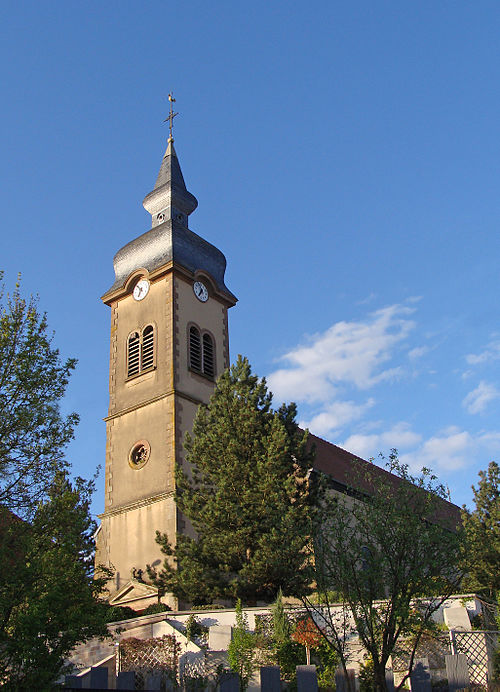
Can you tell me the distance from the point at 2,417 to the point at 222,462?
Answer: 389 inches

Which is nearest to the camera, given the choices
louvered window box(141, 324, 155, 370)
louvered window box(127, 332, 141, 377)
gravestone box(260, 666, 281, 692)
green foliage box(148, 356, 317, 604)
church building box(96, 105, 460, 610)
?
gravestone box(260, 666, 281, 692)

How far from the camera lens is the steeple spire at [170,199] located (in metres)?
38.3

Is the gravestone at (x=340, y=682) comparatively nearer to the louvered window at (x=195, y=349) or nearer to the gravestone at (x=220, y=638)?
the gravestone at (x=220, y=638)

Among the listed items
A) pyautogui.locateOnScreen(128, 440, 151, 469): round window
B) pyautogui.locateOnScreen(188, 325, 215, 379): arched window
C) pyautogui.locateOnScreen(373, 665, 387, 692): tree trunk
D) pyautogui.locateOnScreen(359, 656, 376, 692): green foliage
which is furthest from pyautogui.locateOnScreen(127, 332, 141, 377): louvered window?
pyautogui.locateOnScreen(373, 665, 387, 692): tree trunk

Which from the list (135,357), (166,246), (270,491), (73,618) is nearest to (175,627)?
(270,491)

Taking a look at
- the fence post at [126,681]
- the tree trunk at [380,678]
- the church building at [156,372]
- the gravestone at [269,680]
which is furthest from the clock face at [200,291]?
the tree trunk at [380,678]

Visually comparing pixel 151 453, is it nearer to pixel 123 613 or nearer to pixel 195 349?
pixel 195 349

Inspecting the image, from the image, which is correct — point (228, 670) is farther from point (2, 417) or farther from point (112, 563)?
point (112, 563)

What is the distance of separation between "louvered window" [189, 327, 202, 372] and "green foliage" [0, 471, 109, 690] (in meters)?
17.5

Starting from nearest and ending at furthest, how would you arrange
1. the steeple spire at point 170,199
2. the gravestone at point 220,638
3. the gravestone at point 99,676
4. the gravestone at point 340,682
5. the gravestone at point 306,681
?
the gravestone at point 306,681
the gravestone at point 340,682
the gravestone at point 99,676
the gravestone at point 220,638
the steeple spire at point 170,199

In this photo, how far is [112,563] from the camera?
30.3m

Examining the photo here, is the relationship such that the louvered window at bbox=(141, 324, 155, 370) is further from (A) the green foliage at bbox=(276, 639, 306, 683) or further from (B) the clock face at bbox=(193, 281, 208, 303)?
(A) the green foliage at bbox=(276, 639, 306, 683)

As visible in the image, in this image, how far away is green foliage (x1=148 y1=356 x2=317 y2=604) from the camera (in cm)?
2205

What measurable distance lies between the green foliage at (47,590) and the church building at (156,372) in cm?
1185
